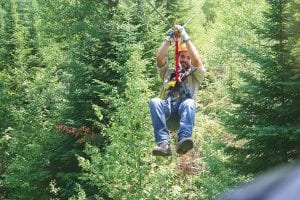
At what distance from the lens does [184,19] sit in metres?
22.3

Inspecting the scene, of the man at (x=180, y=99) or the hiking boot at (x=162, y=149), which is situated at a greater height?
the man at (x=180, y=99)

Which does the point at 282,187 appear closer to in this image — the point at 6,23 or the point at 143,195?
the point at 143,195

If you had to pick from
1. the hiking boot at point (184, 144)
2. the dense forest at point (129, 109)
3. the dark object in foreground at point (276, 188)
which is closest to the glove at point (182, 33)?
the hiking boot at point (184, 144)

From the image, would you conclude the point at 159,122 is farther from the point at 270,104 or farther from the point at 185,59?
the point at 270,104

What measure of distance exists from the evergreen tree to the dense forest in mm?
23

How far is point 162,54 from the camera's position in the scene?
22.9 ft

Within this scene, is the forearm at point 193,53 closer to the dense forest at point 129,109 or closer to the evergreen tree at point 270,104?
the dense forest at point 129,109

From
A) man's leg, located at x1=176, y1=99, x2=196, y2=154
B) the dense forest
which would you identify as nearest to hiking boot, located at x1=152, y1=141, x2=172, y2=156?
man's leg, located at x1=176, y1=99, x2=196, y2=154

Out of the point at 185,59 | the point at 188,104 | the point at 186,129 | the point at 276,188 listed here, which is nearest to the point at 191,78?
the point at 185,59

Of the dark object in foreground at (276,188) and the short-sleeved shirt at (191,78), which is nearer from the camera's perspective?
the dark object in foreground at (276,188)

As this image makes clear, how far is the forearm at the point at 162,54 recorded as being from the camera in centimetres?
691

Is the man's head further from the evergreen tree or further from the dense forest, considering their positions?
the evergreen tree

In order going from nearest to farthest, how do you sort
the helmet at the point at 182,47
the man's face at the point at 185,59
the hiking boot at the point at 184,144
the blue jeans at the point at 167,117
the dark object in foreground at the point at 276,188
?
the dark object in foreground at the point at 276,188 < the hiking boot at the point at 184,144 < the blue jeans at the point at 167,117 < the helmet at the point at 182,47 < the man's face at the point at 185,59

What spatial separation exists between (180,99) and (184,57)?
0.61 m
